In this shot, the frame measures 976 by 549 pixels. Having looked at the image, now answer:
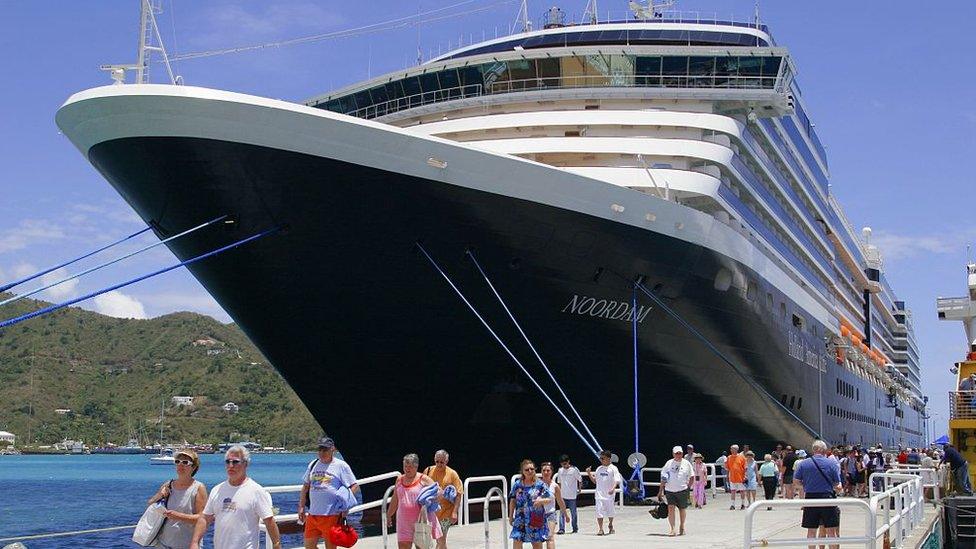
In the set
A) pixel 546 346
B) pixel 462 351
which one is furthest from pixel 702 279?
pixel 462 351

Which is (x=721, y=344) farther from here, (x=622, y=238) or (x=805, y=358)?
(x=805, y=358)

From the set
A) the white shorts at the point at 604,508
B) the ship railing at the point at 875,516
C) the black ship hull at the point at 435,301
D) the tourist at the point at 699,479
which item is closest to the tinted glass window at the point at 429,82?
the black ship hull at the point at 435,301

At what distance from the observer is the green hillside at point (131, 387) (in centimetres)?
15812

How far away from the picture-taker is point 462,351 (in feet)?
56.7

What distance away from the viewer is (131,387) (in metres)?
164

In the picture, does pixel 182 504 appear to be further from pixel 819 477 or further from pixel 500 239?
pixel 500 239

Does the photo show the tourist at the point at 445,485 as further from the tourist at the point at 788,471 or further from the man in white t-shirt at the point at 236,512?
the tourist at the point at 788,471

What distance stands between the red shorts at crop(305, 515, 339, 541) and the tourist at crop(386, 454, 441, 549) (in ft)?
3.01

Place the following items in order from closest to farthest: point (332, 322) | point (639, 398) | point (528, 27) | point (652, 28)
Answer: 1. point (332, 322)
2. point (639, 398)
3. point (652, 28)
4. point (528, 27)

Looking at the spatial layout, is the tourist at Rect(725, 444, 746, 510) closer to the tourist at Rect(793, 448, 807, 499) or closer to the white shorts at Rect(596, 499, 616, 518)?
the tourist at Rect(793, 448, 807, 499)

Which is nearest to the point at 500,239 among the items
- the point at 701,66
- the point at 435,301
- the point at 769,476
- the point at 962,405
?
the point at 435,301

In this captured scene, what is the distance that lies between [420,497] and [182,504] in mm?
2885

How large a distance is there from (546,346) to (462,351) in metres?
1.44

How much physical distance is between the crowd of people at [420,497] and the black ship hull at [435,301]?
2.25m
